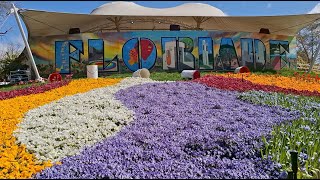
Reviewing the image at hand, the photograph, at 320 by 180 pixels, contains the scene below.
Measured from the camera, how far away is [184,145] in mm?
5832

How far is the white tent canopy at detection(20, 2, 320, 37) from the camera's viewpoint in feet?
73.9

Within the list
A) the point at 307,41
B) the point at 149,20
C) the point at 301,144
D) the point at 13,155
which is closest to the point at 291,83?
the point at 301,144

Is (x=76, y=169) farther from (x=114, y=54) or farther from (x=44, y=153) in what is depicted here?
(x=114, y=54)

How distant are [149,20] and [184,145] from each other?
85.6 ft

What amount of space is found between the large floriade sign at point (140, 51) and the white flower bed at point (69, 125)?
1287 centimetres

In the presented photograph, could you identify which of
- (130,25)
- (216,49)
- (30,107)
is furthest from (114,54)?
(30,107)

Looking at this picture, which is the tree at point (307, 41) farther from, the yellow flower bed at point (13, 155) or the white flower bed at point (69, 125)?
the yellow flower bed at point (13, 155)

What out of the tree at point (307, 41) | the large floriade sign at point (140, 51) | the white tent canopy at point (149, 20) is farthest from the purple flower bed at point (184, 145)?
the tree at point (307, 41)

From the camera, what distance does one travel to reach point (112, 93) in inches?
432

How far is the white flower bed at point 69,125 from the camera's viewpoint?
5918 mm

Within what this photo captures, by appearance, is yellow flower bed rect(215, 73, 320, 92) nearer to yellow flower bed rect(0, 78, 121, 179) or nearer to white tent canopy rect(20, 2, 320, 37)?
white tent canopy rect(20, 2, 320, 37)

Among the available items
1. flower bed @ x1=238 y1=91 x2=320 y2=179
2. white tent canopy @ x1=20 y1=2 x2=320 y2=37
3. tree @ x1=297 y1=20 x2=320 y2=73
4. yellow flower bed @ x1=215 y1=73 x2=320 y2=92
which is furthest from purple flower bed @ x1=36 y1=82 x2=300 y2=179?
tree @ x1=297 y1=20 x2=320 y2=73

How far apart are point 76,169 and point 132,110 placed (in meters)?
3.78

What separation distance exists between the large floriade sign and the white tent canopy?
1418mm
